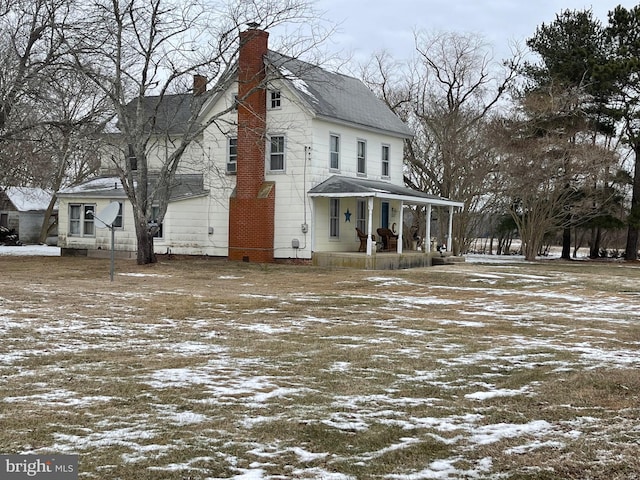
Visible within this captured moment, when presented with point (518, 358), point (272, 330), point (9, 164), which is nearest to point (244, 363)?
point (272, 330)

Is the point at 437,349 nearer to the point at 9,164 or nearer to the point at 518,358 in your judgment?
the point at 518,358

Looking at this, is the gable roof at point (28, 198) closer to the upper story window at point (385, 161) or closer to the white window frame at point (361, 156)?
the upper story window at point (385, 161)

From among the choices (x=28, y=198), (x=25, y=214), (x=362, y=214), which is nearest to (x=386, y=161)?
(x=362, y=214)

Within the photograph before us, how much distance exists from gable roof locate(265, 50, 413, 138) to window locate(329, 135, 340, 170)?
2.42ft

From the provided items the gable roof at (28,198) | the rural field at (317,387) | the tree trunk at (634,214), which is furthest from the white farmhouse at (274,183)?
the gable roof at (28,198)

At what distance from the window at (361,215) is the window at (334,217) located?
4.24ft

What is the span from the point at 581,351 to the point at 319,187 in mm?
16254

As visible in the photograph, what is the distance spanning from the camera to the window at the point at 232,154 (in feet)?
86.0

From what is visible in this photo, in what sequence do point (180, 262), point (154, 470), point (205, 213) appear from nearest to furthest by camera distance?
1. point (154, 470)
2. point (180, 262)
3. point (205, 213)

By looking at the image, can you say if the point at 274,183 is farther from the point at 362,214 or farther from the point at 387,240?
the point at 387,240

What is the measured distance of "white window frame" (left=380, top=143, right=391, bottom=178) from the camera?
93.5 feet

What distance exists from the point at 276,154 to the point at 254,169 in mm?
931

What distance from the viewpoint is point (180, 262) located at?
965 inches

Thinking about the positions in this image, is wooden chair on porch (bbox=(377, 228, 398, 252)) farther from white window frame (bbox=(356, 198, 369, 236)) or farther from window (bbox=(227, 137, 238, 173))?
window (bbox=(227, 137, 238, 173))
